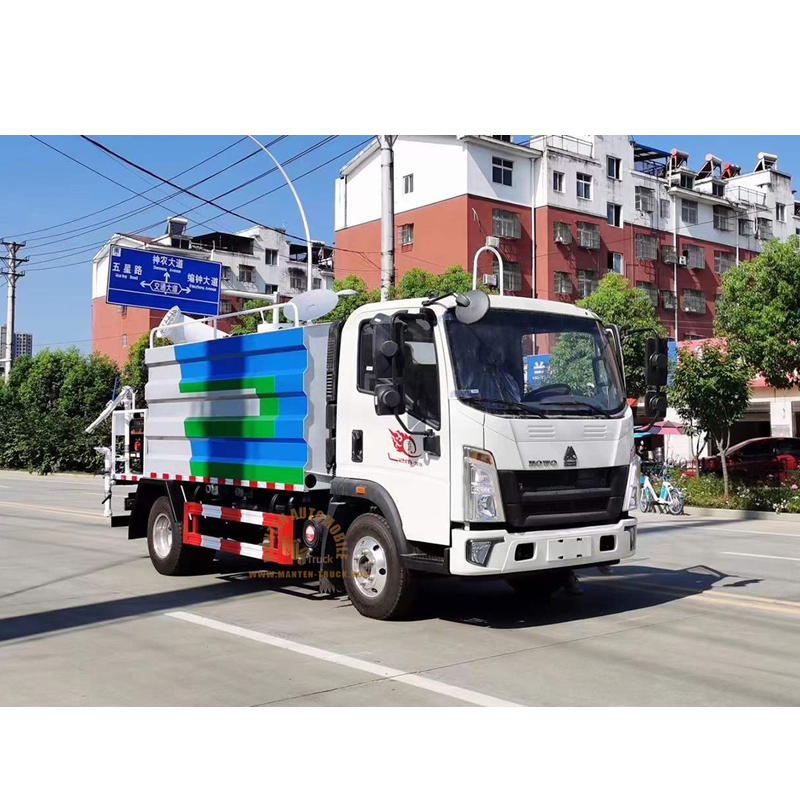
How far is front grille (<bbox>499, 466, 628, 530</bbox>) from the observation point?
7289 mm

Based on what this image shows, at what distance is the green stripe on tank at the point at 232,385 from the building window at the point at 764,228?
2303 inches

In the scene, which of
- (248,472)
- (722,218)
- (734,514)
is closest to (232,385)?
(248,472)

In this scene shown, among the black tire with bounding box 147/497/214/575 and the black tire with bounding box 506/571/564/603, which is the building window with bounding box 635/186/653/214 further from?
the black tire with bounding box 506/571/564/603

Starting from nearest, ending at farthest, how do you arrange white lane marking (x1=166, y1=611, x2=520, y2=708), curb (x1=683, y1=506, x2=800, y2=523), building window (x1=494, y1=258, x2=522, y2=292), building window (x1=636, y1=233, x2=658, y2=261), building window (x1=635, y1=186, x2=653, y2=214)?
white lane marking (x1=166, y1=611, x2=520, y2=708)
curb (x1=683, y1=506, x2=800, y2=523)
building window (x1=494, y1=258, x2=522, y2=292)
building window (x1=636, y1=233, x2=658, y2=261)
building window (x1=635, y1=186, x2=653, y2=214)

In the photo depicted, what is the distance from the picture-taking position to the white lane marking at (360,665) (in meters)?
5.58

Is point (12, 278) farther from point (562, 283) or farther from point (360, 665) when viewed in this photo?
point (360, 665)

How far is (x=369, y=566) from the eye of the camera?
26.2ft

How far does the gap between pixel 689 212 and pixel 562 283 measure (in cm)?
1395

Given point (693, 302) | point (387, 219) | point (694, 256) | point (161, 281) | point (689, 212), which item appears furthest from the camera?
point (689, 212)

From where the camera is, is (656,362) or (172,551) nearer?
(656,362)

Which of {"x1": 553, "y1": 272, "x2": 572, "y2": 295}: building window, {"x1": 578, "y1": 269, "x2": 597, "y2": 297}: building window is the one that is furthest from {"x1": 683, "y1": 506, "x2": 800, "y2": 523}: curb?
{"x1": 578, "y1": 269, "x2": 597, "y2": 297}: building window

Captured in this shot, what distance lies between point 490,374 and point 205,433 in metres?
3.80

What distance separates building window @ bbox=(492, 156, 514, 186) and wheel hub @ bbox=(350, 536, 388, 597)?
40324 millimetres

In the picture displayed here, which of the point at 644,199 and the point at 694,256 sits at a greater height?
the point at 644,199
